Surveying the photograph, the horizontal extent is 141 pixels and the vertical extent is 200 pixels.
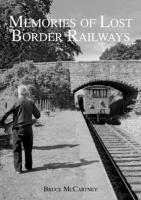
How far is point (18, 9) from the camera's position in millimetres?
34094

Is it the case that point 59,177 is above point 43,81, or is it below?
below

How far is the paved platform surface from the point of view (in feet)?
18.7

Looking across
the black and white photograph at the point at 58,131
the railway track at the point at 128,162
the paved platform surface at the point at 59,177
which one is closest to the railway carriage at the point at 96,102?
the black and white photograph at the point at 58,131

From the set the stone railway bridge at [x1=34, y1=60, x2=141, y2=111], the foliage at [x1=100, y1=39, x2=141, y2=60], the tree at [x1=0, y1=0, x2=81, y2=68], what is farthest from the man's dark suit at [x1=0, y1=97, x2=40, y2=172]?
the foliage at [x1=100, y1=39, x2=141, y2=60]

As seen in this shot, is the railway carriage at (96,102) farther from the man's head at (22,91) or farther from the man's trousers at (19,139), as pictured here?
the man's head at (22,91)

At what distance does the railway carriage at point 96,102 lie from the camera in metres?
25.3

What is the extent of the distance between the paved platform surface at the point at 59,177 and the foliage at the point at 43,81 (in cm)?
1622

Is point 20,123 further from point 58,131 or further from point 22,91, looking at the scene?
point 58,131

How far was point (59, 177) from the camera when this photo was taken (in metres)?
6.80

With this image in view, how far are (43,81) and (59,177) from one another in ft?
68.5

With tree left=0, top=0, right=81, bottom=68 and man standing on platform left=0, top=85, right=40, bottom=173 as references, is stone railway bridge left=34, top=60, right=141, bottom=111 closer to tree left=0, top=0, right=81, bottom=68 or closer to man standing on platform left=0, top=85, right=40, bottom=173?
tree left=0, top=0, right=81, bottom=68

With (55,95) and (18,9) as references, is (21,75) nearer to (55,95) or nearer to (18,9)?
(55,95)

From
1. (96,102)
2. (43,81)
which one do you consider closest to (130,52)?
(43,81)

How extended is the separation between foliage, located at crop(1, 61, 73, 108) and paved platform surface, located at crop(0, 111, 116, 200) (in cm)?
1622
